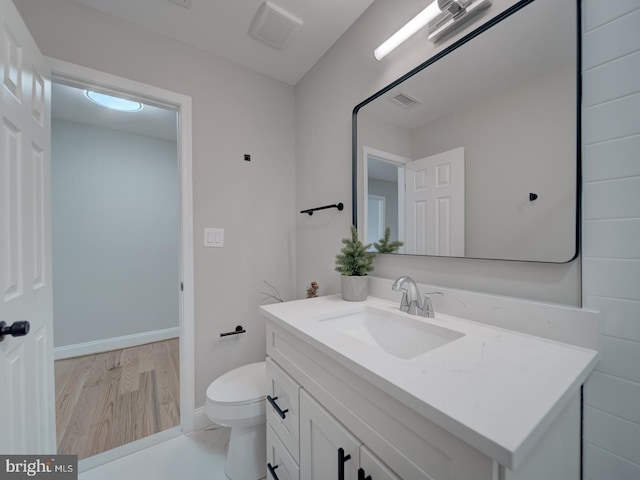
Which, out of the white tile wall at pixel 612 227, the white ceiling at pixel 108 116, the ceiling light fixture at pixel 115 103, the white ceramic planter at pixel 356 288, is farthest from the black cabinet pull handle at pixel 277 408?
the ceiling light fixture at pixel 115 103

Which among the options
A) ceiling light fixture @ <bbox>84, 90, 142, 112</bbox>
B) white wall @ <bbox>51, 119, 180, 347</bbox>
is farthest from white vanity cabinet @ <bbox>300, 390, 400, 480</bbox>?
ceiling light fixture @ <bbox>84, 90, 142, 112</bbox>

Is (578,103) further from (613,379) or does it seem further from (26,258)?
(26,258)

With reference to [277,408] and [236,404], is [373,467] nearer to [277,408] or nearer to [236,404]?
[277,408]

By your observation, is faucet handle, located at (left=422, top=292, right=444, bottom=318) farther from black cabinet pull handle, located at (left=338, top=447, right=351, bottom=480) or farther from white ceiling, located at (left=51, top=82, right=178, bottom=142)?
white ceiling, located at (left=51, top=82, right=178, bottom=142)

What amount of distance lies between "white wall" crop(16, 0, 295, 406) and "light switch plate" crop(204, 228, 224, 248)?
0.03 meters

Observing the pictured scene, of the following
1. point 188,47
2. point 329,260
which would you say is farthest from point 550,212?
point 188,47

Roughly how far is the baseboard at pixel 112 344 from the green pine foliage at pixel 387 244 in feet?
9.15

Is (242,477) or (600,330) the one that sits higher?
(600,330)

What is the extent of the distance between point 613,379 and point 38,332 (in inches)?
75.4

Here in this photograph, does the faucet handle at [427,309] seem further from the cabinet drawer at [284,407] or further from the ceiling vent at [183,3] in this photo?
the ceiling vent at [183,3]

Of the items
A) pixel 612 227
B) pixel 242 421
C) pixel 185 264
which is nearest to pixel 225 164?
pixel 185 264

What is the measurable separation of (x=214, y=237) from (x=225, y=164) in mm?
495

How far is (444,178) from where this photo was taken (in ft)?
3.33

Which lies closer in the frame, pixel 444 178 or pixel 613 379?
pixel 613 379
